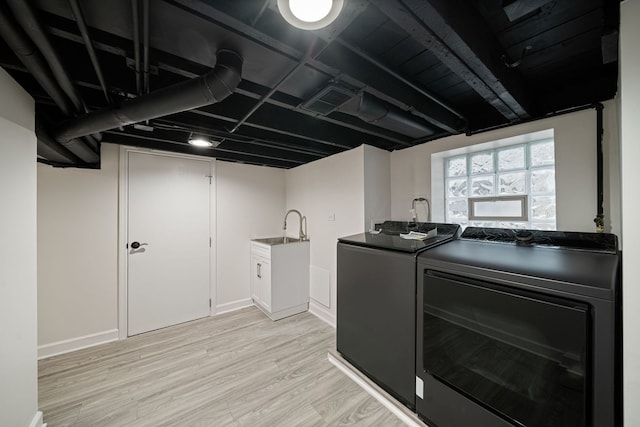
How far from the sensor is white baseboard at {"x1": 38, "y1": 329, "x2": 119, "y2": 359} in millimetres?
2268

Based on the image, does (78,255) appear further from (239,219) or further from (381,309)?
(381,309)

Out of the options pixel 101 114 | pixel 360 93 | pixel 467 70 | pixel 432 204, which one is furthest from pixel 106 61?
pixel 432 204

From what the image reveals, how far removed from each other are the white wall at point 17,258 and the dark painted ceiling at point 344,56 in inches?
8.2

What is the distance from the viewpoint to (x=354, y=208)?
2660 mm

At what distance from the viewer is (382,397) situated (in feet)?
5.10

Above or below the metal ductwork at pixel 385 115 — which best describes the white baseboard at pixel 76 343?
below

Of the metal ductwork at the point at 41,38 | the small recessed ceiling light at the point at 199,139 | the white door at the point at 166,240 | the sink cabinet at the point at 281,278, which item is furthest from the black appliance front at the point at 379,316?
the white door at the point at 166,240

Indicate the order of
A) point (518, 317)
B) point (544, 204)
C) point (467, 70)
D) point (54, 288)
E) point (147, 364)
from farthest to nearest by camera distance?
point (54, 288), point (147, 364), point (544, 204), point (467, 70), point (518, 317)

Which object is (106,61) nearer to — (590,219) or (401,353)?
(401,353)

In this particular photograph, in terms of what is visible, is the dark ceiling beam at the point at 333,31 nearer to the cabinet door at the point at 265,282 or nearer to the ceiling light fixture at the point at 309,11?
the ceiling light fixture at the point at 309,11

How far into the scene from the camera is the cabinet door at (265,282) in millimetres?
3074

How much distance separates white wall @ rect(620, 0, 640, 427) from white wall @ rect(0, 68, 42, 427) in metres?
2.74

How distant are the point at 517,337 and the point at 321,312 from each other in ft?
7.96

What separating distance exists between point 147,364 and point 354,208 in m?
2.65
